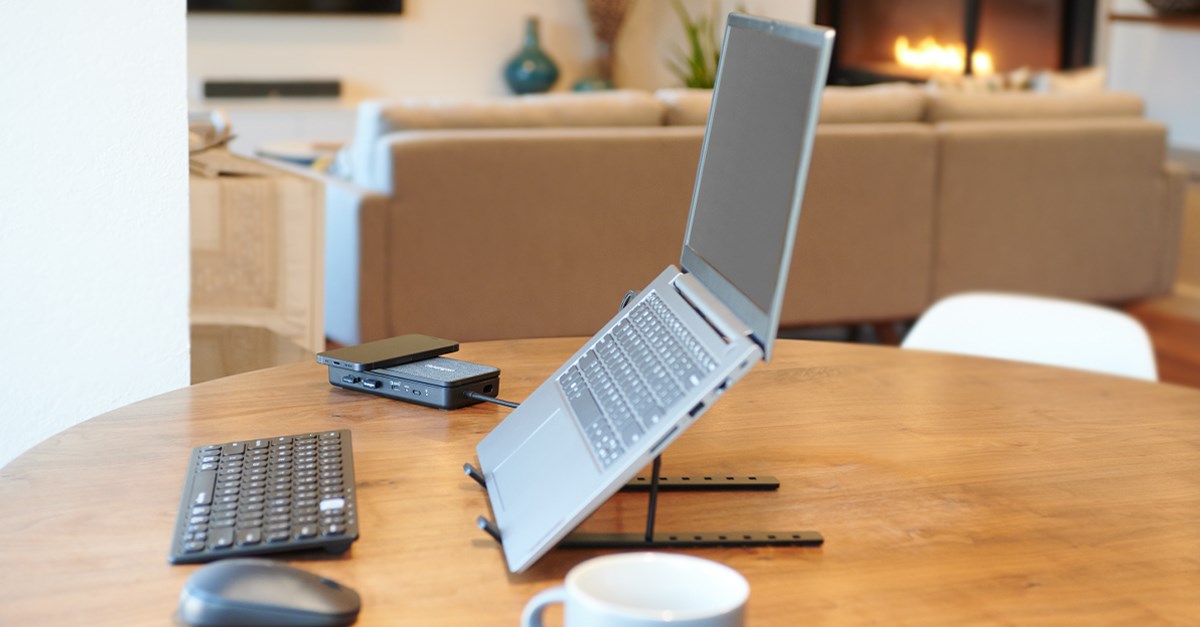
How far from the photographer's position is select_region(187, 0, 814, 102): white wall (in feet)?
21.6

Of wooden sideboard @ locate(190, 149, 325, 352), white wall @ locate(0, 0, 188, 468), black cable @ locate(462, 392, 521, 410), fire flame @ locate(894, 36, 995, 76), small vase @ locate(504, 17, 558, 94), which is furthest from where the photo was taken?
small vase @ locate(504, 17, 558, 94)

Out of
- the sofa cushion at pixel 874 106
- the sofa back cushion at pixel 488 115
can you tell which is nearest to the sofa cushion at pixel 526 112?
the sofa back cushion at pixel 488 115

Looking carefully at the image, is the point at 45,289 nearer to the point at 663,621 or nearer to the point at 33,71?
the point at 33,71

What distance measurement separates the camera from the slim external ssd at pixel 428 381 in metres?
1.24

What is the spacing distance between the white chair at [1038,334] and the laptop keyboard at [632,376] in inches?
29.2

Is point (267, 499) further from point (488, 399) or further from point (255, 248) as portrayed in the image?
point (255, 248)

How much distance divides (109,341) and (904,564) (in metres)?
1.10

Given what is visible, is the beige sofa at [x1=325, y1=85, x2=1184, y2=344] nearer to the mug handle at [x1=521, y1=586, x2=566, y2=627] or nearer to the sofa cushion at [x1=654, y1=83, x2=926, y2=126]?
the sofa cushion at [x1=654, y1=83, x2=926, y2=126]

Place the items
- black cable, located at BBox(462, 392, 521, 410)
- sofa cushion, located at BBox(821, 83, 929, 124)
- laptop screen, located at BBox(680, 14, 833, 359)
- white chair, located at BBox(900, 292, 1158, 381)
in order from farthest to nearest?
sofa cushion, located at BBox(821, 83, 929, 124)
white chair, located at BBox(900, 292, 1158, 381)
black cable, located at BBox(462, 392, 521, 410)
laptop screen, located at BBox(680, 14, 833, 359)

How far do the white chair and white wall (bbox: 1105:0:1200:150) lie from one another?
4421 millimetres

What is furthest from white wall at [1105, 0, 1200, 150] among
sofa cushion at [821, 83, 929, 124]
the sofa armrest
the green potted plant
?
sofa cushion at [821, 83, 929, 124]

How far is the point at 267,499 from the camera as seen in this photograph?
950 millimetres

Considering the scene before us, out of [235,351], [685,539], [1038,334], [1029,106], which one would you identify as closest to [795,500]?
[685,539]

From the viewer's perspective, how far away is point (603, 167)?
3660 millimetres
